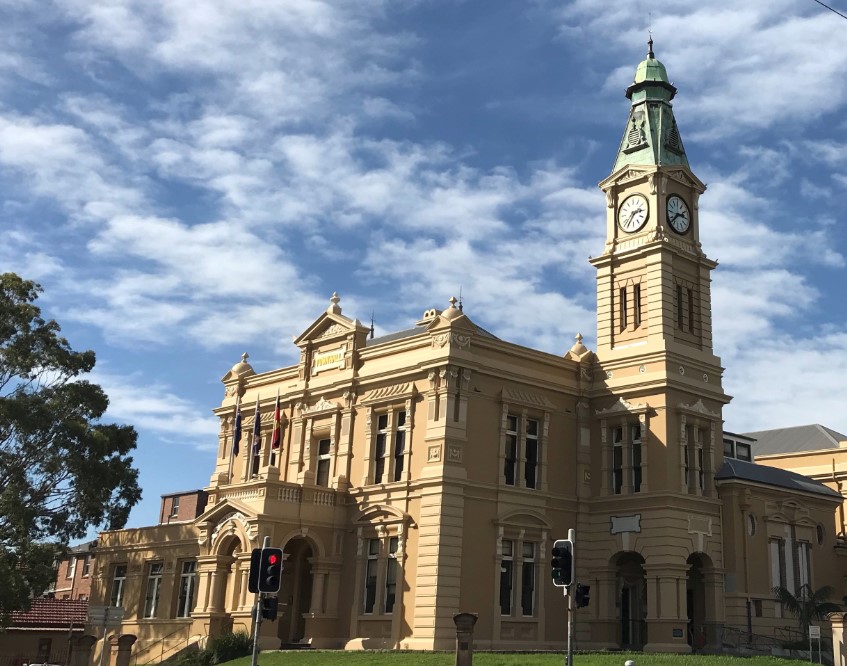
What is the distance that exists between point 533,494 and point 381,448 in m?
6.51

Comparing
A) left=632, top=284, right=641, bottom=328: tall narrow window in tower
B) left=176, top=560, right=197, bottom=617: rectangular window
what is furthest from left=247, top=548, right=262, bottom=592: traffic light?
left=632, top=284, right=641, bottom=328: tall narrow window in tower

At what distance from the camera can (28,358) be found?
4781 centimetres

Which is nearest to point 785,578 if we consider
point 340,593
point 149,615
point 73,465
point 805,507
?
point 805,507

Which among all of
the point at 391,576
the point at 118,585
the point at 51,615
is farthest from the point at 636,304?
the point at 51,615

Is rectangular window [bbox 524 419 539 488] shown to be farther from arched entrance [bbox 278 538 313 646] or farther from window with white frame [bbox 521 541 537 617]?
arched entrance [bbox 278 538 313 646]

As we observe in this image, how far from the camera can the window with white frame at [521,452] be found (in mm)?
41750

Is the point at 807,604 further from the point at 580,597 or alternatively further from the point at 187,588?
the point at 187,588

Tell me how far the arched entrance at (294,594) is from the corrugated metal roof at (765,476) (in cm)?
1717

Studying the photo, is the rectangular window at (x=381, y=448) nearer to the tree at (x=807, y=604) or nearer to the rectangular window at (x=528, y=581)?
the rectangular window at (x=528, y=581)

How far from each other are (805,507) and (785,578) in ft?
11.5

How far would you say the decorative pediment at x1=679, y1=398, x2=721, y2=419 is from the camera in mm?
41928

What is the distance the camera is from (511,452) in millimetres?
42125

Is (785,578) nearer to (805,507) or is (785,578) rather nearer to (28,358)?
(805,507)

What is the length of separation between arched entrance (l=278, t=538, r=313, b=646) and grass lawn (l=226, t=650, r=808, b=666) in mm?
5759
